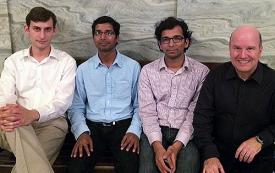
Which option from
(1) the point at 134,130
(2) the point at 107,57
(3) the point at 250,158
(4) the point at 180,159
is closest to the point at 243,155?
(3) the point at 250,158

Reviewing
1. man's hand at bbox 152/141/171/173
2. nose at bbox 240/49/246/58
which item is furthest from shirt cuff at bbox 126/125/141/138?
nose at bbox 240/49/246/58

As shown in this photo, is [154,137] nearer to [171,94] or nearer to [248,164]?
[171,94]

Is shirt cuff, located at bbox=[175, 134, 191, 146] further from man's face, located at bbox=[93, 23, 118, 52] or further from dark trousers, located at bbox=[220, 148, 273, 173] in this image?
man's face, located at bbox=[93, 23, 118, 52]

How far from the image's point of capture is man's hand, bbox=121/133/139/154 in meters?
2.53

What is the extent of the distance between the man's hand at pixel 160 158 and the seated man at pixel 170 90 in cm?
6

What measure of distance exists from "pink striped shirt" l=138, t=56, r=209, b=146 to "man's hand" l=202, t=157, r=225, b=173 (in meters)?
0.45

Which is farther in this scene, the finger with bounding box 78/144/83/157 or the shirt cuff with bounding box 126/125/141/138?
the shirt cuff with bounding box 126/125/141/138

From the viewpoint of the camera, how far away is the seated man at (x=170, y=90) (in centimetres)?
259

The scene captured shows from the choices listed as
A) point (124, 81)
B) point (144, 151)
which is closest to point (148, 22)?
point (124, 81)

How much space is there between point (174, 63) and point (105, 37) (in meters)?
0.60

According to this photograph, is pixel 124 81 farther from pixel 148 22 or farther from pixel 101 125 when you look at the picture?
pixel 148 22

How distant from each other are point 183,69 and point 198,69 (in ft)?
0.40

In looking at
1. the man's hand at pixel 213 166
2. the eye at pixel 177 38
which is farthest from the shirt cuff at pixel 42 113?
the man's hand at pixel 213 166

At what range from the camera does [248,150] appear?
2.21 metres
